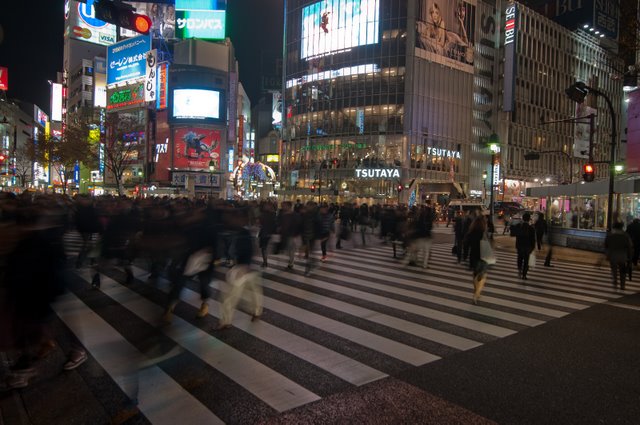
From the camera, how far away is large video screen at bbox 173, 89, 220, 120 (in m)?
58.0

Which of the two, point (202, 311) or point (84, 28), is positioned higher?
point (84, 28)

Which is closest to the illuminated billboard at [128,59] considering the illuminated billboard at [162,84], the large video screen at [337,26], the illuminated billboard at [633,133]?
the illuminated billboard at [162,84]

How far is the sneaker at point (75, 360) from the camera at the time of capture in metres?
4.78

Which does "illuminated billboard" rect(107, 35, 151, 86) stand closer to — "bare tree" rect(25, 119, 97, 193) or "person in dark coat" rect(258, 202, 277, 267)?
"bare tree" rect(25, 119, 97, 193)

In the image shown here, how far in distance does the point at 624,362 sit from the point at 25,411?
6638 millimetres

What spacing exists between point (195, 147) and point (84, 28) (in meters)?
47.0

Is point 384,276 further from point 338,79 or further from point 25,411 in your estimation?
point 338,79

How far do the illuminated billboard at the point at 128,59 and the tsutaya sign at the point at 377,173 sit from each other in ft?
96.1

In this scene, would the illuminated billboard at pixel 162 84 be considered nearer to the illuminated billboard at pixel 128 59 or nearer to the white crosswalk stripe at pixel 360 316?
the illuminated billboard at pixel 128 59

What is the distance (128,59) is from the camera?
46.9m

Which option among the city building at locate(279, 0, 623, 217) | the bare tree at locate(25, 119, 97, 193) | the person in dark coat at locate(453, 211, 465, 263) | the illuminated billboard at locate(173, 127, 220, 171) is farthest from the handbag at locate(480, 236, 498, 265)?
the illuminated billboard at locate(173, 127, 220, 171)

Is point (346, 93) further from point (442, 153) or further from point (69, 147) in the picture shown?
point (69, 147)

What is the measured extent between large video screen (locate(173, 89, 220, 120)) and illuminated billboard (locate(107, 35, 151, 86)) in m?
10.1

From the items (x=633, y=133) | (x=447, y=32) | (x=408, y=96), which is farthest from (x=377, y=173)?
(x=633, y=133)
